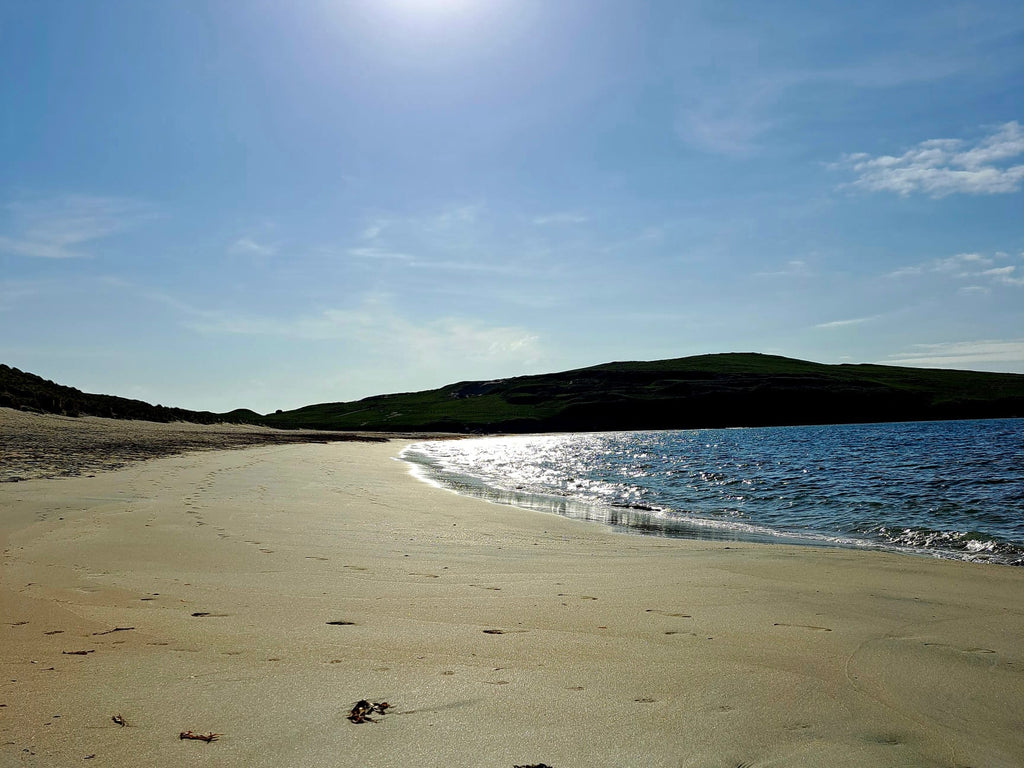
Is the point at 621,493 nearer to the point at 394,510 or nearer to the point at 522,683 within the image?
the point at 394,510

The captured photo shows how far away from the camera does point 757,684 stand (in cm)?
435

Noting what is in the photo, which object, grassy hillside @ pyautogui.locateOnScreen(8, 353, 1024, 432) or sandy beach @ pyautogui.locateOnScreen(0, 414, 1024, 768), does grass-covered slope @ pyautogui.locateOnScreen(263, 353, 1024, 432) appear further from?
sandy beach @ pyautogui.locateOnScreen(0, 414, 1024, 768)

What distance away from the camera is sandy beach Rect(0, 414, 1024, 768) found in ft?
11.1

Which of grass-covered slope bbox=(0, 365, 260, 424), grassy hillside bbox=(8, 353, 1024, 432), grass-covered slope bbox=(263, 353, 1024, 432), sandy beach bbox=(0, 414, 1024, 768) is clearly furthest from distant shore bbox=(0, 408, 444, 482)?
grass-covered slope bbox=(263, 353, 1024, 432)

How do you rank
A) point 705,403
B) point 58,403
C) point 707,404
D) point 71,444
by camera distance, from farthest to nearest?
point 705,403
point 707,404
point 58,403
point 71,444

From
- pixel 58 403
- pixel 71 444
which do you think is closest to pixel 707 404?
pixel 58 403

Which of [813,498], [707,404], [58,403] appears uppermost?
[707,404]

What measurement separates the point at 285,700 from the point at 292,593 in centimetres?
289

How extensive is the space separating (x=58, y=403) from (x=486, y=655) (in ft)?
140

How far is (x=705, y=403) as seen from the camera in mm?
136250

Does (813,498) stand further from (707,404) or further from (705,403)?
(705,403)

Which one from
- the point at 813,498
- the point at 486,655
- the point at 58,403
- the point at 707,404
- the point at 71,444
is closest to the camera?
the point at 486,655

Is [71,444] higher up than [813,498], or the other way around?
[71,444]

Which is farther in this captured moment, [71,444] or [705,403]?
[705,403]
